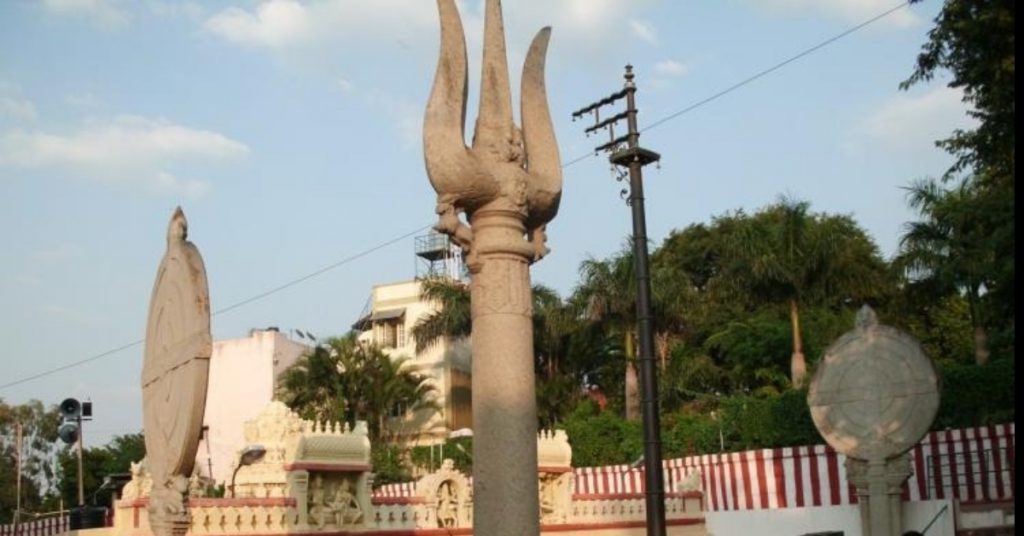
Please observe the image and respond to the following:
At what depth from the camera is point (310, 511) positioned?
19.0 metres

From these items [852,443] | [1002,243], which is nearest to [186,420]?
[852,443]

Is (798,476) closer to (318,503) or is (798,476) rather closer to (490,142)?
(318,503)

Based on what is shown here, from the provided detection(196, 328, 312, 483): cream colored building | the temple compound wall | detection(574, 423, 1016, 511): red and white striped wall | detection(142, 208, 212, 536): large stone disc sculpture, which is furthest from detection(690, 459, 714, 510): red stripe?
detection(196, 328, 312, 483): cream colored building

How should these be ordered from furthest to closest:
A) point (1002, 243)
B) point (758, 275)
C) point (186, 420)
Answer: point (758, 275) < point (1002, 243) < point (186, 420)

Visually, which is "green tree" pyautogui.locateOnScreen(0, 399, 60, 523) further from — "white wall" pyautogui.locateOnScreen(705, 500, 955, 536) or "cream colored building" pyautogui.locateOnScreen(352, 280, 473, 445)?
"white wall" pyautogui.locateOnScreen(705, 500, 955, 536)

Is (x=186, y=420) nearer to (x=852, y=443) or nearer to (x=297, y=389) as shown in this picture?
(x=852, y=443)

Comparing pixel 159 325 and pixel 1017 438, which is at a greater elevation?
pixel 159 325

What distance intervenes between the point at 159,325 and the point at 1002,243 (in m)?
11.6

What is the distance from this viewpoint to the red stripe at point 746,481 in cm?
2414

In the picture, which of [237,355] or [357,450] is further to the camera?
[237,355]

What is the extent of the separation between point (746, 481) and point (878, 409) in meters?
11.3

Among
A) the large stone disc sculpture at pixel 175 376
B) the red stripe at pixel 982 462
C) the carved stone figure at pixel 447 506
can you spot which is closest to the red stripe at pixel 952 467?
the red stripe at pixel 982 462

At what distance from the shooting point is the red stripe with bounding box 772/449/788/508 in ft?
76.6

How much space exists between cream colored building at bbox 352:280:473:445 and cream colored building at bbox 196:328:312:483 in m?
3.67
